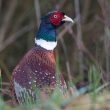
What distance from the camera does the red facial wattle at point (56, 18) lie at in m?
5.47

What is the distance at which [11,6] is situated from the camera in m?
9.77

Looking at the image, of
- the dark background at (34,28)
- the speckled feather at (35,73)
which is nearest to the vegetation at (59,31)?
the dark background at (34,28)

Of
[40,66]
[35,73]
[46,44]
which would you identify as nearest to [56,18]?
[46,44]

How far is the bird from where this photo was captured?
4.45 m

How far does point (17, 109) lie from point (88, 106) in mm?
348

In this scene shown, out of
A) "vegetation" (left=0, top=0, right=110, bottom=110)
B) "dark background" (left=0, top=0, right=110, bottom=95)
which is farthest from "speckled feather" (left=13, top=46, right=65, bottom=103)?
"dark background" (left=0, top=0, right=110, bottom=95)

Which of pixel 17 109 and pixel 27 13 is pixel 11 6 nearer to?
pixel 27 13

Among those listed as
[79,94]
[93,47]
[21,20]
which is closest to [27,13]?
[21,20]

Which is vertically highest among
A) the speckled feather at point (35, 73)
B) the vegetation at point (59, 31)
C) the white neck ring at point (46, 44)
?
the white neck ring at point (46, 44)

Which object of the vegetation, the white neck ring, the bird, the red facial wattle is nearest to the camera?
the bird

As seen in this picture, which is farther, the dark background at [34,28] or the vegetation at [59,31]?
the dark background at [34,28]

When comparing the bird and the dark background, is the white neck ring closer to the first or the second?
the bird

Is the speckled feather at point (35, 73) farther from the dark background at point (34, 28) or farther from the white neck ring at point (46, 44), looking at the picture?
the dark background at point (34, 28)

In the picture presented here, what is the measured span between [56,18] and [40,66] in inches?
33.8
